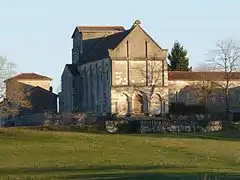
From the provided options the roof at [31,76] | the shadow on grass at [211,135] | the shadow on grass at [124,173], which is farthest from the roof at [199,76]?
the shadow on grass at [124,173]

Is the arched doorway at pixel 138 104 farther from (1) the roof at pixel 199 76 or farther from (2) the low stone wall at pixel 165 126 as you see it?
(2) the low stone wall at pixel 165 126

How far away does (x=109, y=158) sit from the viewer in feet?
148

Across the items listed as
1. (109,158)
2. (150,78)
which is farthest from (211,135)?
(150,78)

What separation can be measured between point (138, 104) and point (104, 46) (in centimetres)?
1220

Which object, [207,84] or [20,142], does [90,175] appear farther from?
[207,84]

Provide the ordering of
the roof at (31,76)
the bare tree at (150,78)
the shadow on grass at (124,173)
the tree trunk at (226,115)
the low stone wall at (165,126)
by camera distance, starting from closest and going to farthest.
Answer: the shadow on grass at (124,173) < the low stone wall at (165,126) < the tree trunk at (226,115) < the bare tree at (150,78) < the roof at (31,76)

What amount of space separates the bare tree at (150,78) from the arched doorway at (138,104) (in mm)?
988

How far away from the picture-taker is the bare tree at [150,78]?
107562 mm

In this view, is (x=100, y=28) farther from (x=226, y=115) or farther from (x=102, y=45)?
(x=226, y=115)

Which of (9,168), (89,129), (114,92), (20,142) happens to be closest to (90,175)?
(9,168)

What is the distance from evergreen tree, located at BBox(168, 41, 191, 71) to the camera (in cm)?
13575

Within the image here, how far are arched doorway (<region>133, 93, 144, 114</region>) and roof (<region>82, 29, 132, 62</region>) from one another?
297 inches

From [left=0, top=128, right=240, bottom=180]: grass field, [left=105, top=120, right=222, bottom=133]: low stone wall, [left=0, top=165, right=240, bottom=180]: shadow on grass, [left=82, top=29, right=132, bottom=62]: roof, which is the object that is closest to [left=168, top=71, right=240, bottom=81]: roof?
[left=82, top=29, right=132, bottom=62]: roof

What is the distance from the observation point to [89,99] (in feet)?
381
